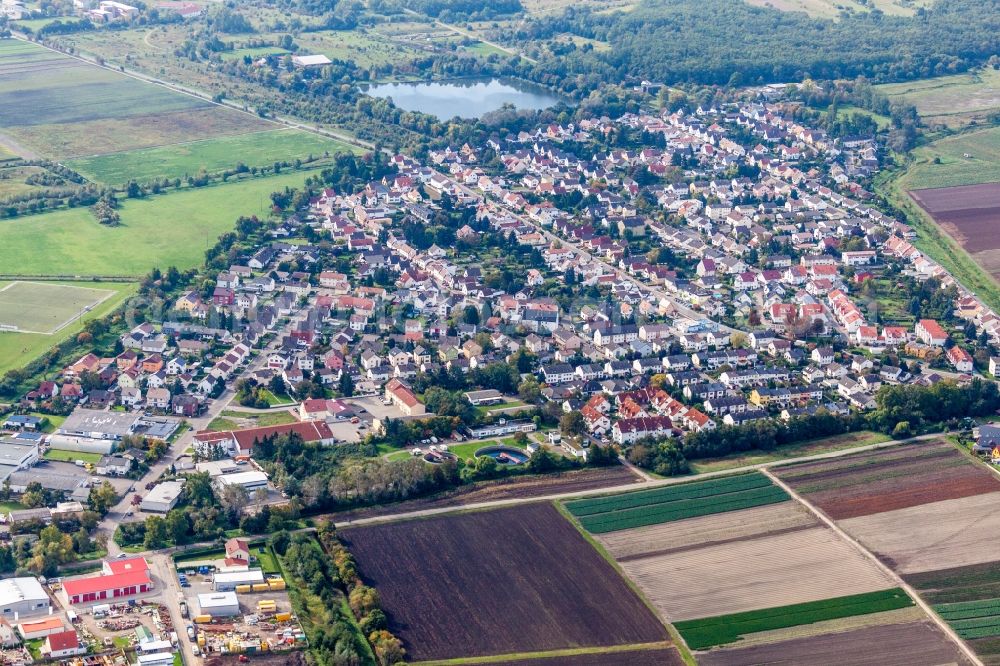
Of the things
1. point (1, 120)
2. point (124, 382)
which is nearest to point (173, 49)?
point (1, 120)

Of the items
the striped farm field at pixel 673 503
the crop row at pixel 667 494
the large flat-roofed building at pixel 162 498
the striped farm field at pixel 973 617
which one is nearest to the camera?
the striped farm field at pixel 973 617

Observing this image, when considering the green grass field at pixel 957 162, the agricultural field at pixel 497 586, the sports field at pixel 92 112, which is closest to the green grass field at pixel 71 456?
the agricultural field at pixel 497 586

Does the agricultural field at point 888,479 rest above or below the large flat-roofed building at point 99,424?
above

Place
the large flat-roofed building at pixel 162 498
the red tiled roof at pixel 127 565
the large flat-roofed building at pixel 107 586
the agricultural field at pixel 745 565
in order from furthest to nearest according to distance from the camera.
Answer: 1. the large flat-roofed building at pixel 162 498
2. the agricultural field at pixel 745 565
3. the red tiled roof at pixel 127 565
4. the large flat-roofed building at pixel 107 586

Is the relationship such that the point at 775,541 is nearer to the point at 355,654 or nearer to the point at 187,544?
the point at 355,654

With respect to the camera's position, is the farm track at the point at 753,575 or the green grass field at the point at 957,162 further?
the green grass field at the point at 957,162

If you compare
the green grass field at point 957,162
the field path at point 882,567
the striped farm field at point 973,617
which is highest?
the green grass field at point 957,162

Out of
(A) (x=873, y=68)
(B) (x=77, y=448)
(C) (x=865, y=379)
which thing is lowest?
(B) (x=77, y=448)

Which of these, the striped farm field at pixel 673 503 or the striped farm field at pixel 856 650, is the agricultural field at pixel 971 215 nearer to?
the striped farm field at pixel 673 503
